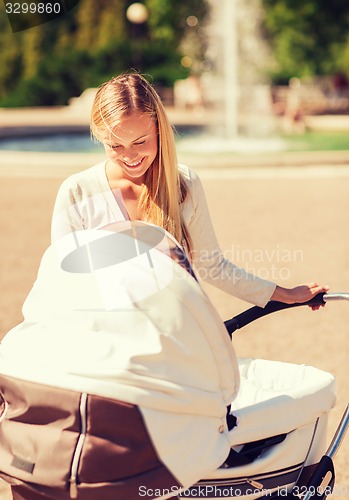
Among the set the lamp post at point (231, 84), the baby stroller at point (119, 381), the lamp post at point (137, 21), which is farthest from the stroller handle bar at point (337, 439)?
the lamp post at point (137, 21)

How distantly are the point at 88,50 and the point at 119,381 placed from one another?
112 ft

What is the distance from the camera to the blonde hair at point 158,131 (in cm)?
242

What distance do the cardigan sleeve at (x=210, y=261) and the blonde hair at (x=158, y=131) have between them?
0.08 meters

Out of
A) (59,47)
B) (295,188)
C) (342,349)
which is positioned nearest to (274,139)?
(295,188)

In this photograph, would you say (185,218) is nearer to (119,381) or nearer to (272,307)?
(272,307)

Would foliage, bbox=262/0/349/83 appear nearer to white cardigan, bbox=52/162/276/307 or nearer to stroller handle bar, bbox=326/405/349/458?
white cardigan, bbox=52/162/276/307

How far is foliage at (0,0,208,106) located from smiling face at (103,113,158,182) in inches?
1078

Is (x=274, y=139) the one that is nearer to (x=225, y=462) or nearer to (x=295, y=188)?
(x=295, y=188)

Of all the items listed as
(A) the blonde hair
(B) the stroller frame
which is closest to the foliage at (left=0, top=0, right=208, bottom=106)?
(A) the blonde hair

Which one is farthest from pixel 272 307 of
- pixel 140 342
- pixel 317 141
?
pixel 317 141

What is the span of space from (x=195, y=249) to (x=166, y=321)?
0.69 m

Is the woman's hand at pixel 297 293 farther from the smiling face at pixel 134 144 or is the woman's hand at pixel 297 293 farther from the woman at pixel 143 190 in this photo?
the smiling face at pixel 134 144

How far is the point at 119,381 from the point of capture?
2033mm

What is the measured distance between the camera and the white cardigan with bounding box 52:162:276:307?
2.57 m
